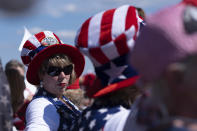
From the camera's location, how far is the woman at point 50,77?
291 cm

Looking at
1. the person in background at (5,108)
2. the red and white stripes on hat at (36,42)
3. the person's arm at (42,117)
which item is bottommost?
the person's arm at (42,117)

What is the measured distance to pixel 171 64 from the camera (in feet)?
4.41

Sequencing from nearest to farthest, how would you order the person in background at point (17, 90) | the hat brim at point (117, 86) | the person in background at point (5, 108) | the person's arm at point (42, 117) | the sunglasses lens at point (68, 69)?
1. the person in background at point (5, 108)
2. the hat brim at point (117, 86)
3. the person's arm at point (42, 117)
4. the sunglasses lens at point (68, 69)
5. the person in background at point (17, 90)

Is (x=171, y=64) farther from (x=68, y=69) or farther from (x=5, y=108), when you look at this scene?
(x=68, y=69)

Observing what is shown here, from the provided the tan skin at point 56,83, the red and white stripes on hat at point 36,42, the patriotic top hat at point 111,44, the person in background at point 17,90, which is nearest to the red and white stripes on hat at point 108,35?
the patriotic top hat at point 111,44

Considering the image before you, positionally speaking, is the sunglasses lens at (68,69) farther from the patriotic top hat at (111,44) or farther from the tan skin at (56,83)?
the patriotic top hat at (111,44)

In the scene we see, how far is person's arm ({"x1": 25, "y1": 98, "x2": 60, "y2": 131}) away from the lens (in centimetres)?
284

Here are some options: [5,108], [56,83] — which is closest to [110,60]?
[5,108]

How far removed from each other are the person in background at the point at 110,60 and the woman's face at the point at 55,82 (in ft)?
4.43

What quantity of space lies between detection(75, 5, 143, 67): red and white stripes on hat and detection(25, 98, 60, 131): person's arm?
3.38ft

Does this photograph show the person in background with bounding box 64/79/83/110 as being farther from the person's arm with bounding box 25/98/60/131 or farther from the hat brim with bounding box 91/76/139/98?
the hat brim with bounding box 91/76/139/98

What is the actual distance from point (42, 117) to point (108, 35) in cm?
123

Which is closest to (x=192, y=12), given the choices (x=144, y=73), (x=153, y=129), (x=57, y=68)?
(x=144, y=73)

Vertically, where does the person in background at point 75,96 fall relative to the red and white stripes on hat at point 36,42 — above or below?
below
